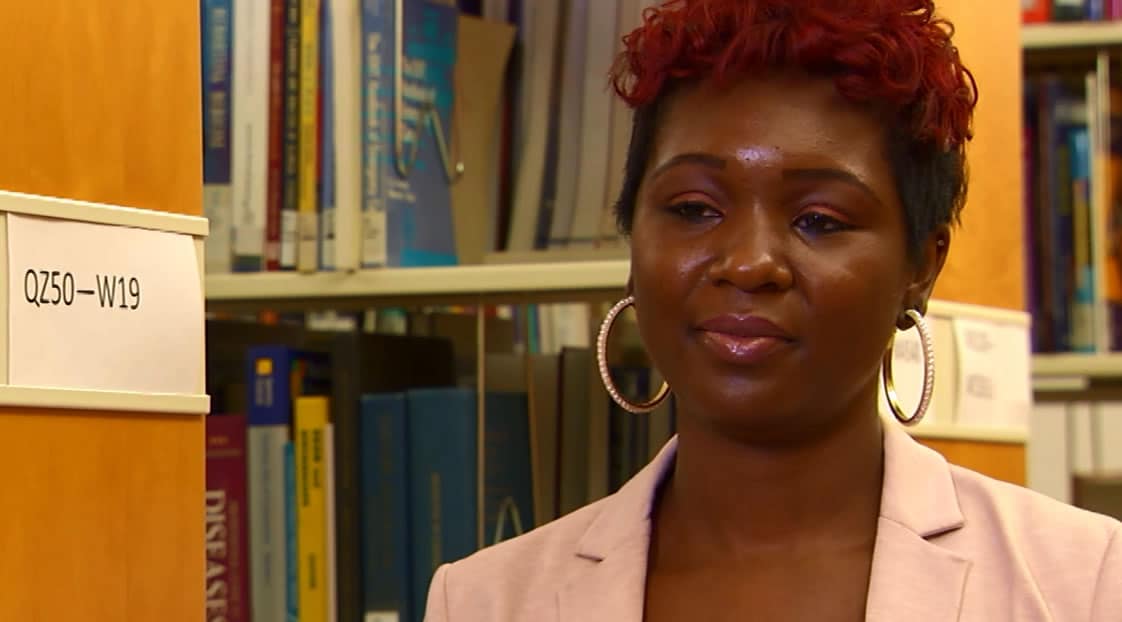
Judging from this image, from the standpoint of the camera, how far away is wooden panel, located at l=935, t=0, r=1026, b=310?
1.72m

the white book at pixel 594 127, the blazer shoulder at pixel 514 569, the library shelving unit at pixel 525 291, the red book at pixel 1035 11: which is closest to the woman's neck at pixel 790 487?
the blazer shoulder at pixel 514 569

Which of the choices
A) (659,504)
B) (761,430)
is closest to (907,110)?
(761,430)

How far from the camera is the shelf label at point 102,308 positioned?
1204 millimetres

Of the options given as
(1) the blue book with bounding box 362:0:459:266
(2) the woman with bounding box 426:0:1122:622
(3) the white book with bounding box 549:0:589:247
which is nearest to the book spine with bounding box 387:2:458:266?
(1) the blue book with bounding box 362:0:459:266

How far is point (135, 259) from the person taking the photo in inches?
50.2

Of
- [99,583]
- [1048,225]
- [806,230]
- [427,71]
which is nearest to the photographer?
[806,230]

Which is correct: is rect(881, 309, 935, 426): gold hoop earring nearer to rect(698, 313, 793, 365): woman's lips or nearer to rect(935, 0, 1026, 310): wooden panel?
rect(698, 313, 793, 365): woman's lips

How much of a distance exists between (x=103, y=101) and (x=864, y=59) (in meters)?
0.55

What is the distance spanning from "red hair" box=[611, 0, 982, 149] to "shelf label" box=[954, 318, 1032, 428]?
0.55m

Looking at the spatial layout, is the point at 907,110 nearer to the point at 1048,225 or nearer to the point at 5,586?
the point at 5,586

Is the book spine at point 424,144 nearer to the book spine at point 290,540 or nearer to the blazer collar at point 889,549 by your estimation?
the book spine at point 290,540

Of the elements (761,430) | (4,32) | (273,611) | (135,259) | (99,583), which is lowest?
(273,611)

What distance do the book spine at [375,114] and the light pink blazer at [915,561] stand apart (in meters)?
0.57

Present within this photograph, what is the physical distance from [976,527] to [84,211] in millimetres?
666
